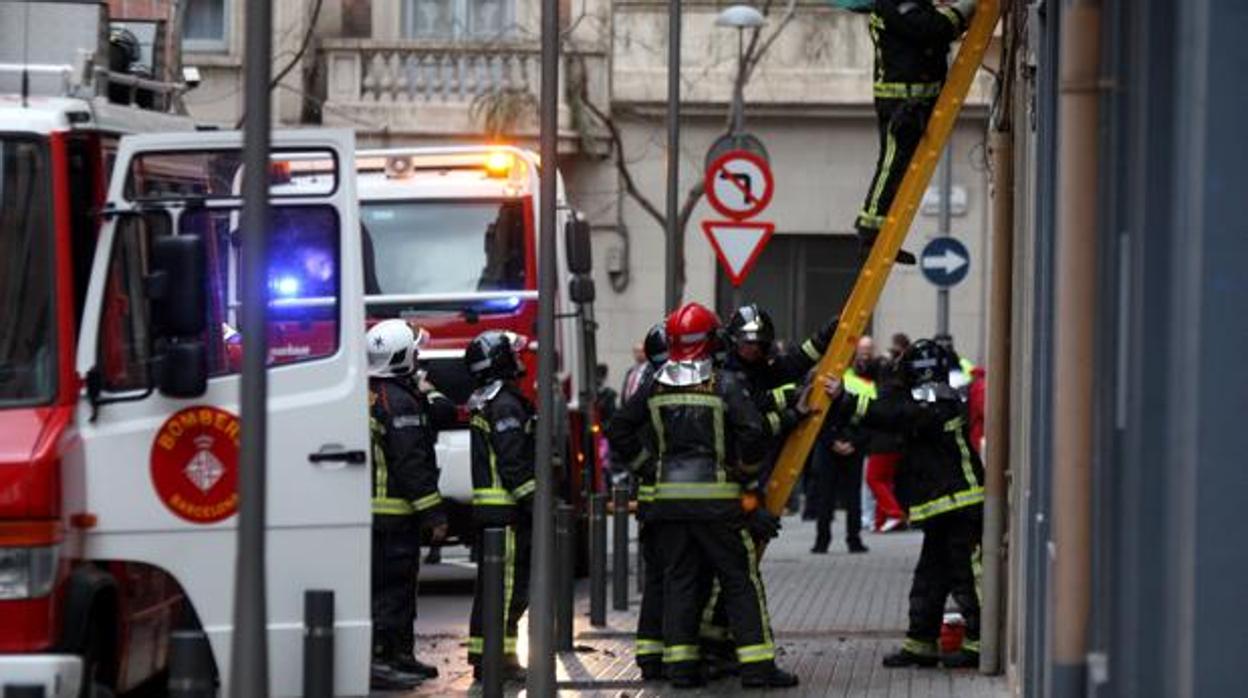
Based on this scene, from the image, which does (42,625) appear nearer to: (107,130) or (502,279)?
(107,130)

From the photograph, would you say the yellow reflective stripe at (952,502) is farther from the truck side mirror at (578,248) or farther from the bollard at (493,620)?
the truck side mirror at (578,248)

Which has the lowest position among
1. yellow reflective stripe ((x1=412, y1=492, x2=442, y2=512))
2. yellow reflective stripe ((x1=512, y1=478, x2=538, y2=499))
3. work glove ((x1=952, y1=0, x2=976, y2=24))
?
yellow reflective stripe ((x1=412, y1=492, x2=442, y2=512))

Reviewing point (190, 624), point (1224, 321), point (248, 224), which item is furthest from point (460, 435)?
point (1224, 321)

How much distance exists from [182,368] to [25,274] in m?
0.64

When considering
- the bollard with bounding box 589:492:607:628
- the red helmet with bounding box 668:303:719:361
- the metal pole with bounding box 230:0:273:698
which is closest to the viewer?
the metal pole with bounding box 230:0:273:698

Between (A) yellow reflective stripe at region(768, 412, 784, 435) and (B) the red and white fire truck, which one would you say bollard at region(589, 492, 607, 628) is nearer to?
(A) yellow reflective stripe at region(768, 412, 784, 435)

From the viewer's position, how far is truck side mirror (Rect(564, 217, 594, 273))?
20.4 meters

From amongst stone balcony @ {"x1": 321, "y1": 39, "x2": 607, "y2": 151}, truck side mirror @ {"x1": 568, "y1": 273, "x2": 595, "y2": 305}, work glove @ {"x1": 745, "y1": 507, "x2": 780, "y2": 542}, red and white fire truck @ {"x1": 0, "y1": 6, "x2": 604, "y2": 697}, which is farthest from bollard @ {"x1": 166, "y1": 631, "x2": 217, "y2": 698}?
stone balcony @ {"x1": 321, "y1": 39, "x2": 607, "y2": 151}

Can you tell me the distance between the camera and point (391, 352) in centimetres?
1402

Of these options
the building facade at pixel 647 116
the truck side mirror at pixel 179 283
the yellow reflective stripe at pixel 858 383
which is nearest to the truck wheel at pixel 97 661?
the truck side mirror at pixel 179 283

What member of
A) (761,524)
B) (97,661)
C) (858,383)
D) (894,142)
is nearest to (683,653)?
(761,524)

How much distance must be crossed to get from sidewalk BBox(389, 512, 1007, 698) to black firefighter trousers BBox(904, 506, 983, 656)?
0.22m

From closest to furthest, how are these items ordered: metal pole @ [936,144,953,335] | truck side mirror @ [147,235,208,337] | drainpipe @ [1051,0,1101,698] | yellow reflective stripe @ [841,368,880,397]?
drainpipe @ [1051,0,1101,698]
truck side mirror @ [147,235,208,337]
yellow reflective stripe @ [841,368,880,397]
metal pole @ [936,144,953,335]

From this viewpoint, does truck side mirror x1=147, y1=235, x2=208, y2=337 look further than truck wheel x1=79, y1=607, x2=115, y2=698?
No
